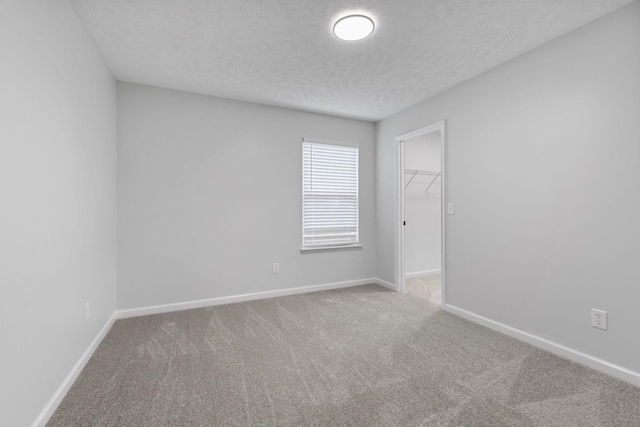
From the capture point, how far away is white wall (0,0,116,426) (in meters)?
1.27

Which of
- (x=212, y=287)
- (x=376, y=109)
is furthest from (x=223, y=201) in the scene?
(x=376, y=109)

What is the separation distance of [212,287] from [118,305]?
904 mm

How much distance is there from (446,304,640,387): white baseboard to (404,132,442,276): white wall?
1.79 metres

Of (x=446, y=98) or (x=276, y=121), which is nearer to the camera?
(x=446, y=98)

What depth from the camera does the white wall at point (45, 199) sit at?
49.8 inches

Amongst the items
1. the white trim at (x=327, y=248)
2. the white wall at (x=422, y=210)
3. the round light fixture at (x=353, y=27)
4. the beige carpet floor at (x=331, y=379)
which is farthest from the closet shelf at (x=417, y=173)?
the round light fixture at (x=353, y=27)

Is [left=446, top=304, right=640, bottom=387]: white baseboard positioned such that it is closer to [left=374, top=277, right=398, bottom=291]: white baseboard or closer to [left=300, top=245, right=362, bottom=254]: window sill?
[left=374, top=277, right=398, bottom=291]: white baseboard

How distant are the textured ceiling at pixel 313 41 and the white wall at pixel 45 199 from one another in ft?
1.37

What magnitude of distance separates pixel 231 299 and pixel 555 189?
3.30 metres

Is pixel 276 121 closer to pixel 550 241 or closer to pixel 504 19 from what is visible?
pixel 504 19

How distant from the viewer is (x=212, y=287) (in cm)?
344

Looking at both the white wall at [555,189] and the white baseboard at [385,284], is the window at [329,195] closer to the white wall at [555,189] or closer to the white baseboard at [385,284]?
the white baseboard at [385,284]

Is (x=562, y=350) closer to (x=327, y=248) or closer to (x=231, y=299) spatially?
(x=327, y=248)

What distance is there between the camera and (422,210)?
493cm
